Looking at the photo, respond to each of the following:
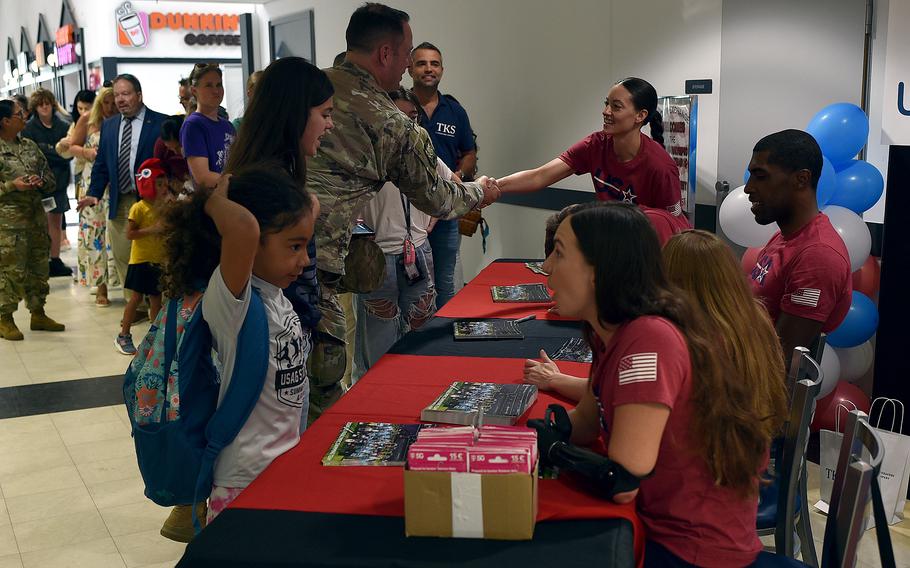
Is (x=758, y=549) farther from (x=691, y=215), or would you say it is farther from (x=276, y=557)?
(x=691, y=215)

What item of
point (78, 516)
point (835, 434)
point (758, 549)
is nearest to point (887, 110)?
point (835, 434)

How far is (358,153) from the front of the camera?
2.96 m

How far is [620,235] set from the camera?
164cm

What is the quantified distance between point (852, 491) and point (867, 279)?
269 centimetres

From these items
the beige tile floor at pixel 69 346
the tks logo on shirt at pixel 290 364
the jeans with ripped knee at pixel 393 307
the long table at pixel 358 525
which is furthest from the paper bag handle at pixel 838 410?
the beige tile floor at pixel 69 346

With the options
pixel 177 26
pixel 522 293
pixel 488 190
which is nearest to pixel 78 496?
pixel 522 293

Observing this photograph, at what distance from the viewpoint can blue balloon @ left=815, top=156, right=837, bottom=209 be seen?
3.65 meters

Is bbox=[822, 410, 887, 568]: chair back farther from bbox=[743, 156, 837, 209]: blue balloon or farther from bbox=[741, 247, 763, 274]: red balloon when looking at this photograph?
bbox=[741, 247, 763, 274]: red balloon

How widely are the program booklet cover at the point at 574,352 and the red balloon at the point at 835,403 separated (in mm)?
1713

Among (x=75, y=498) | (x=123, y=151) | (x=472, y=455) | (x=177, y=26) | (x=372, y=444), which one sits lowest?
(x=75, y=498)

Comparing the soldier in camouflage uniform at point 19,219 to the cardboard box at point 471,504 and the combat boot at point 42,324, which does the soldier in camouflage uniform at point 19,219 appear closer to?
the combat boot at point 42,324

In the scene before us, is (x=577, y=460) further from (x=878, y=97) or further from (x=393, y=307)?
(x=878, y=97)

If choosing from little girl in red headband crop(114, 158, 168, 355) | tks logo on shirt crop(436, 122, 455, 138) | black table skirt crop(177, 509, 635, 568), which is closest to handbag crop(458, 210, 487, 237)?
tks logo on shirt crop(436, 122, 455, 138)

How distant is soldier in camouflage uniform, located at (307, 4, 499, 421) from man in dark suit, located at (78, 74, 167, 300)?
3939 mm
